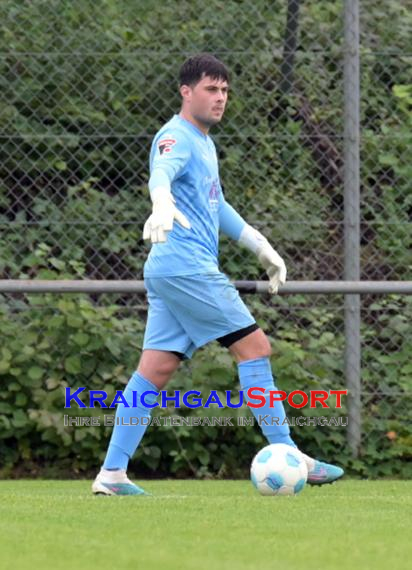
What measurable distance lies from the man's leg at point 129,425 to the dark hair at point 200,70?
1251mm

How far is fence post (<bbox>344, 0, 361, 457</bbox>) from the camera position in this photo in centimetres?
910

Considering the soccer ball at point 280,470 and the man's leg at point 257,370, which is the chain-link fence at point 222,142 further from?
the soccer ball at point 280,470

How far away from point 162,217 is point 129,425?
3.73ft

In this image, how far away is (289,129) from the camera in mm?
9461

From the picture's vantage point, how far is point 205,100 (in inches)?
266

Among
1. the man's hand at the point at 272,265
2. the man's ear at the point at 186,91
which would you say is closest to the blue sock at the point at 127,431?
the man's hand at the point at 272,265

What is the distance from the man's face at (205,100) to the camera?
22.2 ft

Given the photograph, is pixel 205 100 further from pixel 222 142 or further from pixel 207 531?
pixel 222 142

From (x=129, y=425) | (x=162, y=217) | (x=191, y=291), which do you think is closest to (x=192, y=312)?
(x=191, y=291)

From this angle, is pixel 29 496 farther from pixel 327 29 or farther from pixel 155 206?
pixel 327 29

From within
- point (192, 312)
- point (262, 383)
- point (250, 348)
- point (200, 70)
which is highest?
point (200, 70)

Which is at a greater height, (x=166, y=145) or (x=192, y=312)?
(x=166, y=145)

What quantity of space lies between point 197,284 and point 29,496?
1.24 metres

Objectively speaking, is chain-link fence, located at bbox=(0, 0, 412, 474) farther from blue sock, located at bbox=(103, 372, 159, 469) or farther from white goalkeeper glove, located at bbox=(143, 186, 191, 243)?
white goalkeeper glove, located at bbox=(143, 186, 191, 243)
